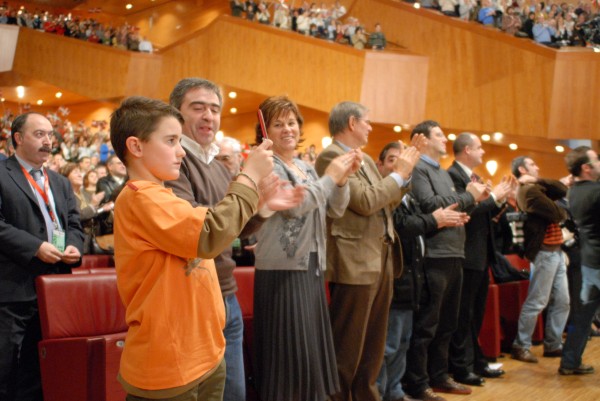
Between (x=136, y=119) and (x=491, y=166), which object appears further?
(x=491, y=166)

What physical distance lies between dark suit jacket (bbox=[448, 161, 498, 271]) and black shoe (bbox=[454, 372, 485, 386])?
608 mm

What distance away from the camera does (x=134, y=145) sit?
164cm

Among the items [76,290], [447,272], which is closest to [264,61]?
[447,272]

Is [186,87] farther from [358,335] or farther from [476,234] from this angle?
[476,234]

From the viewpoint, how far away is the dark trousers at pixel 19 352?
2.62 m

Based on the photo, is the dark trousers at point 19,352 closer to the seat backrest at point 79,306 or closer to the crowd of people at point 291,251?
the crowd of people at point 291,251

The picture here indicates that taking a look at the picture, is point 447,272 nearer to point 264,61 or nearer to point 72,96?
point 264,61

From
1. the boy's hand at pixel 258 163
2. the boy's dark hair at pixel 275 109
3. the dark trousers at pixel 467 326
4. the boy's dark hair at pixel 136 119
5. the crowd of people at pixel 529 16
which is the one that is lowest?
the dark trousers at pixel 467 326

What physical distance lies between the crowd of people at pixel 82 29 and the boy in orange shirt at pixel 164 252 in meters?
13.2

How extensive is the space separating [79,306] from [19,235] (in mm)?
353

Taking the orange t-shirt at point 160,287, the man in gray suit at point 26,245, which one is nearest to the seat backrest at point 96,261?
the man in gray suit at point 26,245

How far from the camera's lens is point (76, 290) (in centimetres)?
263

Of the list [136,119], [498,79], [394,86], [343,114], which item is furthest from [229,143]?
[394,86]

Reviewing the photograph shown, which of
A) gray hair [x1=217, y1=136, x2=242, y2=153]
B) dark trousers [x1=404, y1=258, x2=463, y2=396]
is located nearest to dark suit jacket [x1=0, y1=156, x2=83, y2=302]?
gray hair [x1=217, y1=136, x2=242, y2=153]
